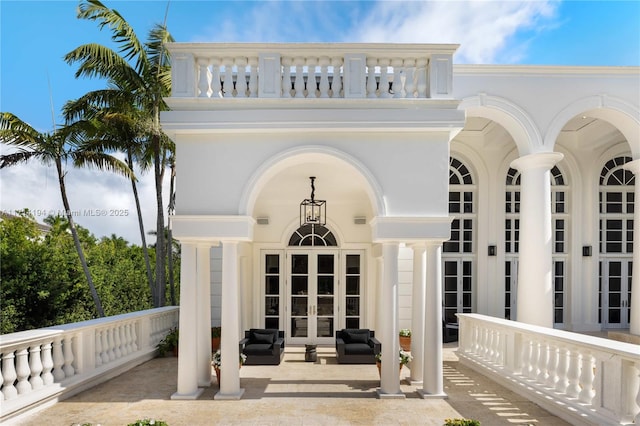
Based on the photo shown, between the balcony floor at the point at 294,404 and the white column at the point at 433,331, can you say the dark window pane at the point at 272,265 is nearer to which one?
the balcony floor at the point at 294,404

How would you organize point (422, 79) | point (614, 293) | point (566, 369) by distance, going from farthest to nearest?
point (614, 293)
point (422, 79)
point (566, 369)

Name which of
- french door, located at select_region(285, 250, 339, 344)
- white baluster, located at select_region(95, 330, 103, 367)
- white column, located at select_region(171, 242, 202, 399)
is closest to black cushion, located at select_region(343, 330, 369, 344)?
french door, located at select_region(285, 250, 339, 344)

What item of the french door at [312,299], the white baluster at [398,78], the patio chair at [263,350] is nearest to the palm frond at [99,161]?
the french door at [312,299]

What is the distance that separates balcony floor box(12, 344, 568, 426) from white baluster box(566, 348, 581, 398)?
1.40ft

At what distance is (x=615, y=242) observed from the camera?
13.7m

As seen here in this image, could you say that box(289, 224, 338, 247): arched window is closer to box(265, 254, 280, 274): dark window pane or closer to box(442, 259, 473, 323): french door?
box(265, 254, 280, 274): dark window pane

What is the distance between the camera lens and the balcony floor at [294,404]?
5.73 metres

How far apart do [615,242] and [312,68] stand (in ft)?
40.2

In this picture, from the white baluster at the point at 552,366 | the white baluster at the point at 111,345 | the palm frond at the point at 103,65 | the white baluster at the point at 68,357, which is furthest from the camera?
the palm frond at the point at 103,65

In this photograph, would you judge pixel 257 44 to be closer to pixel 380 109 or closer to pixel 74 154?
pixel 380 109

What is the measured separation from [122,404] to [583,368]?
6425mm

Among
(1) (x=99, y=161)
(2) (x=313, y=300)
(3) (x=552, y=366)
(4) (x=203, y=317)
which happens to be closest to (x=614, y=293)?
(3) (x=552, y=366)

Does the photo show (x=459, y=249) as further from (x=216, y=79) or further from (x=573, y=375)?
(x=216, y=79)

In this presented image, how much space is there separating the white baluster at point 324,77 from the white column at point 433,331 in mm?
2908
